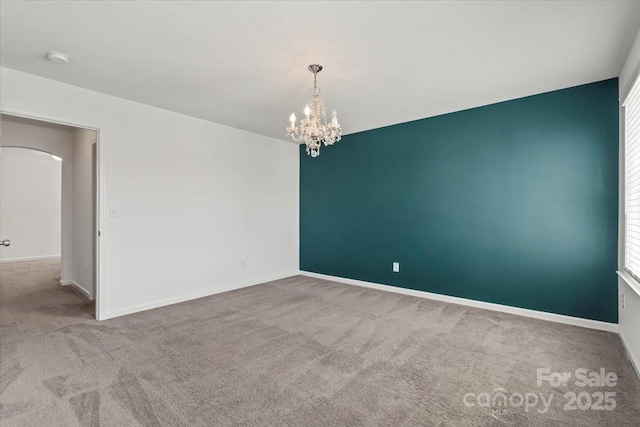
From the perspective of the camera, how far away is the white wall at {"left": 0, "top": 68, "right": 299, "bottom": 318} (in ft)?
11.1

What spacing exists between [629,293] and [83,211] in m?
6.56

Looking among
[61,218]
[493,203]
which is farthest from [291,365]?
[61,218]

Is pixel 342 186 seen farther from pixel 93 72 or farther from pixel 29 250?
pixel 29 250

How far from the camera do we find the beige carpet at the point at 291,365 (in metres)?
1.79

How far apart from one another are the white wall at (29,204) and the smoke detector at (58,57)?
6.51 m

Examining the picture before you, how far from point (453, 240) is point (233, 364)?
3086mm

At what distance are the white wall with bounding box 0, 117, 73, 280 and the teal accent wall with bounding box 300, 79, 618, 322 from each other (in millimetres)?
4388

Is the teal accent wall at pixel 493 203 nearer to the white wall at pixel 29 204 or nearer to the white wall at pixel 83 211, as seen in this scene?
the white wall at pixel 83 211

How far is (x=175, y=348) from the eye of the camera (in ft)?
8.69

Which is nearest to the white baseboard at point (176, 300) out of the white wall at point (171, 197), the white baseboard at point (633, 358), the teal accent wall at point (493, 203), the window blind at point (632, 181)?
the white wall at point (171, 197)

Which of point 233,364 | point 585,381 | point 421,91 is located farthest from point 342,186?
point 585,381

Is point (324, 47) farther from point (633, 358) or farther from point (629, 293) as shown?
point (633, 358)

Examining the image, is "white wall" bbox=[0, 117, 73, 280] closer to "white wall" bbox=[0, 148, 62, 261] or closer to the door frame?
the door frame

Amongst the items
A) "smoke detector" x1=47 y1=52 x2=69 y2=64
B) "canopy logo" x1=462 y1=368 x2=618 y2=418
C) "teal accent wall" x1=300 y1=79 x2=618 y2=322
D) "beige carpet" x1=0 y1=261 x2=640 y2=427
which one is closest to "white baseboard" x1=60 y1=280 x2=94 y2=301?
"beige carpet" x1=0 y1=261 x2=640 y2=427
